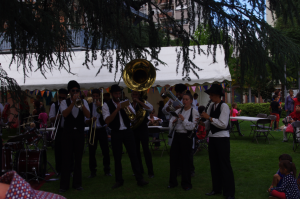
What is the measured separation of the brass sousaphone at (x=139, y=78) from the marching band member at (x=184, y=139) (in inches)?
33.7

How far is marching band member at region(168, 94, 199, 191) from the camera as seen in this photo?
5152mm

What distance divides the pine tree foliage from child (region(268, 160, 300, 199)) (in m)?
1.46

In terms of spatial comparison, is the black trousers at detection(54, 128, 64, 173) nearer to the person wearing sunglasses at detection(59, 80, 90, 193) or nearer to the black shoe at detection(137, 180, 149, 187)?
the person wearing sunglasses at detection(59, 80, 90, 193)

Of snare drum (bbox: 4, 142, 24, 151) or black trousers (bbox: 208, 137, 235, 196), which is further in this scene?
snare drum (bbox: 4, 142, 24, 151)

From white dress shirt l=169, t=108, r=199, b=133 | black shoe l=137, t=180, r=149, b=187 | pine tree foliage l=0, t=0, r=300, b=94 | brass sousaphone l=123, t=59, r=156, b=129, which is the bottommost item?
black shoe l=137, t=180, r=149, b=187

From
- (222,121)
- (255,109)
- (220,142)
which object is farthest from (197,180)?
(255,109)

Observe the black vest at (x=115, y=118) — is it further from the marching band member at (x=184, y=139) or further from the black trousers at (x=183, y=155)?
the black trousers at (x=183, y=155)

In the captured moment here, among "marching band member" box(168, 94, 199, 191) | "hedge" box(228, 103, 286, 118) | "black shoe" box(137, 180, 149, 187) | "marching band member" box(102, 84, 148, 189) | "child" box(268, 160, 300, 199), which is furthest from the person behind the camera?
"hedge" box(228, 103, 286, 118)

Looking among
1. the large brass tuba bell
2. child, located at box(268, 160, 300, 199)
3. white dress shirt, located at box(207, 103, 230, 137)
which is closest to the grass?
child, located at box(268, 160, 300, 199)

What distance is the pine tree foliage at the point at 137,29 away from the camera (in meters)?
3.96

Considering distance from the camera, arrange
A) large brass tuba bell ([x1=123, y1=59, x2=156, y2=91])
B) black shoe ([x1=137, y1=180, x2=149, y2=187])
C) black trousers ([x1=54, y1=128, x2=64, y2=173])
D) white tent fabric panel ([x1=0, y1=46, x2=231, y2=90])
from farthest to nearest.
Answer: white tent fabric panel ([x1=0, y1=46, x2=231, y2=90]), black trousers ([x1=54, y1=128, x2=64, y2=173]), large brass tuba bell ([x1=123, y1=59, x2=156, y2=91]), black shoe ([x1=137, y1=180, x2=149, y2=187])

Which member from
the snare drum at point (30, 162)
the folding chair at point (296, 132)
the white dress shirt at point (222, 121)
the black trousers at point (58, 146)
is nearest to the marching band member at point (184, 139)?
the white dress shirt at point (222, 121)

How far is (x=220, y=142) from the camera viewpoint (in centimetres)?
457

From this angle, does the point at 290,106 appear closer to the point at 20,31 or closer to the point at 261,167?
the point at 261,167
